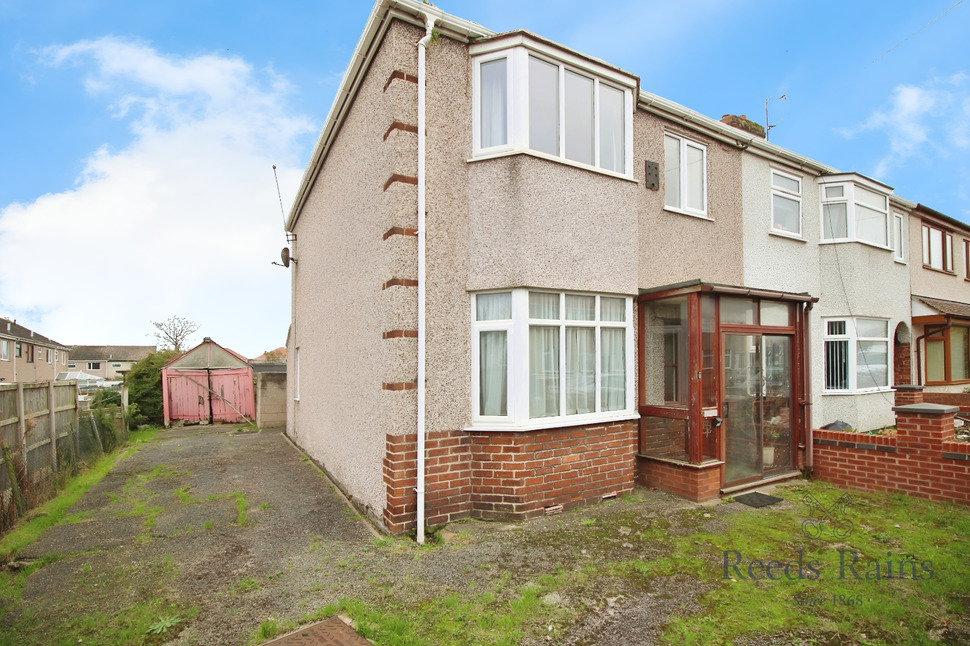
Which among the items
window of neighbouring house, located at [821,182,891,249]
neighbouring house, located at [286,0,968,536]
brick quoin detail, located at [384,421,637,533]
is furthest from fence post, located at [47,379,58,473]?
window of neighbouring house, located at [821,182,891,249]

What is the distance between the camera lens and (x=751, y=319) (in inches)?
274

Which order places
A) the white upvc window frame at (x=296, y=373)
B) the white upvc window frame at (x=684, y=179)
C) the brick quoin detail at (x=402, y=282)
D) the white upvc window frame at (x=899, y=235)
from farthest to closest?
the white upvc window frame at (x=899, y=235)
the white upvc window frame at (x=296, y=373)
the white upvc window frame at (x=684, y=179)
the brick quoin detail at (x=402, y=282)

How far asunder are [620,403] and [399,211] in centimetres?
357

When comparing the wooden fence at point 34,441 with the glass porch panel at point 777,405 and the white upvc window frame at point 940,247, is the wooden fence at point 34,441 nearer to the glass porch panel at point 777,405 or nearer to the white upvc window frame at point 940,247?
the glass porch panel at point 777,405

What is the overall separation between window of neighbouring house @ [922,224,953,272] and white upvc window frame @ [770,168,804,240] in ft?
19.9

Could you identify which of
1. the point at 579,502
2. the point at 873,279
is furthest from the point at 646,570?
the point at 873,279

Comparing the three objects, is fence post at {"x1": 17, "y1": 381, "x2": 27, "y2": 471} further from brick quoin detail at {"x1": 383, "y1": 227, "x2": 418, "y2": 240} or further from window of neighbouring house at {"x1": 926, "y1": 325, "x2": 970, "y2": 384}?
window of neighbouring house at {"x1": 926, "y1": 325, "x2": 970, "y2": 384}

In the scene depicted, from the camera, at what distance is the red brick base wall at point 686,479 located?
20.1 ft

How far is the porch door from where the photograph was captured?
6.65 m

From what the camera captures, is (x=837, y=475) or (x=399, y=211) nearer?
(x=399, y=211)

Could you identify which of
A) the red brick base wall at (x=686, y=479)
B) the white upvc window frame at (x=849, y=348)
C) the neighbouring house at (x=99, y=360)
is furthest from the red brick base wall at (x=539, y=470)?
the neighbouring house at (x=99, y=360)

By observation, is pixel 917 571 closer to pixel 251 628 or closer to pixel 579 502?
pixel 579 502

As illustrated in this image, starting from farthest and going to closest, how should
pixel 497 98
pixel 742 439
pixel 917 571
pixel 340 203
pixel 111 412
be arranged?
pixel 111 412, pixel 340 203, pixel 742 439, pixel 497 98, pixel 917 571

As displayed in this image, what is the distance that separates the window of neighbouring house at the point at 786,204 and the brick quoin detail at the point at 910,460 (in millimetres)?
3941
